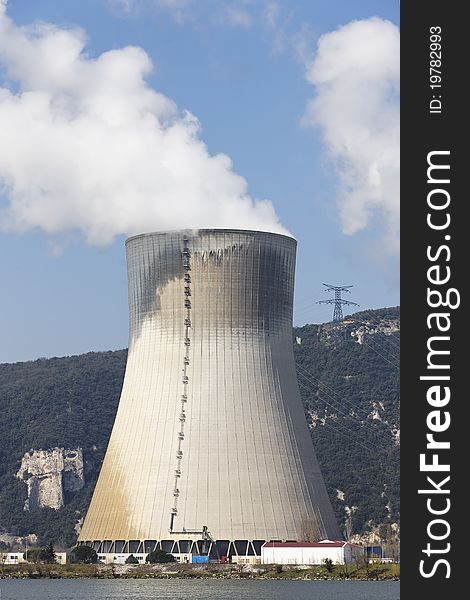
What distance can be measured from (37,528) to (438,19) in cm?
7190

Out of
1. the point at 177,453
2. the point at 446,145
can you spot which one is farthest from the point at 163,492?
the point at 446,145

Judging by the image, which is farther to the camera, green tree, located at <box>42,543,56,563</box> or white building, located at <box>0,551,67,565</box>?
white building, located at <box>0,551,67,565</box>

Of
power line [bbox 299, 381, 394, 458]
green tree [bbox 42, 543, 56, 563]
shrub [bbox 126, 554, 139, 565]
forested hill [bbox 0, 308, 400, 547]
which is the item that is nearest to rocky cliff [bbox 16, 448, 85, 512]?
forested hill [bbox 0, 308, 400, 547]

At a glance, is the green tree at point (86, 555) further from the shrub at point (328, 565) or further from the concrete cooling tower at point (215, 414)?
the shrub at point (328, 565)

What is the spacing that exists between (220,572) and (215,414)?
510 cm

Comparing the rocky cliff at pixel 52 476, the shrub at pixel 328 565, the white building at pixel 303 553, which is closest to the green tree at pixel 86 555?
the white building at pixel 303 553

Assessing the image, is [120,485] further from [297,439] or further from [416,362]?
[416,362]

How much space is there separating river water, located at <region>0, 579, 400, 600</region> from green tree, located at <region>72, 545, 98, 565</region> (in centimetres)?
240

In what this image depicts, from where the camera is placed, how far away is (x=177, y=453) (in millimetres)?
48781

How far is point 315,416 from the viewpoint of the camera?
92.9 metres

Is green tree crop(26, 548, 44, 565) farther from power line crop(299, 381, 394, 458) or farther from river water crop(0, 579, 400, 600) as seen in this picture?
power line crop(299, 381, 394, 458)

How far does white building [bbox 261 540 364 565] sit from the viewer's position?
4766 cm

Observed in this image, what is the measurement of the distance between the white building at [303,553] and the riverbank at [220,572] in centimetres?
57

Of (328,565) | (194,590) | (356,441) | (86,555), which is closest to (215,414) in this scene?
(328,565)
